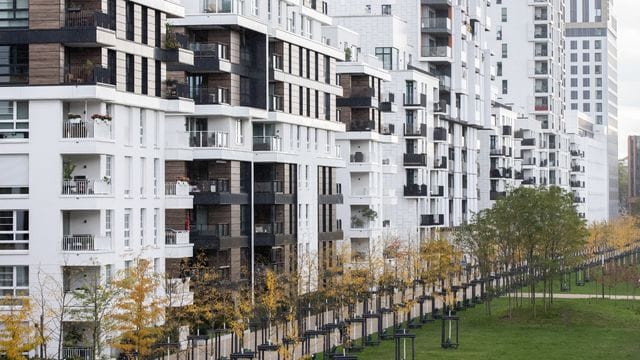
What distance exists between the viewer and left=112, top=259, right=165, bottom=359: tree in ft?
197

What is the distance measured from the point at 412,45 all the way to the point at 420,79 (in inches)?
395

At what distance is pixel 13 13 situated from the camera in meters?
65.7

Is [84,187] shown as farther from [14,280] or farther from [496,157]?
[496,157]

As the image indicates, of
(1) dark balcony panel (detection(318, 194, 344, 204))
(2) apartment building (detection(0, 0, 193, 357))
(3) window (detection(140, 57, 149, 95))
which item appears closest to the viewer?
(2) apartment building (detection(0, 0, 193, 357))

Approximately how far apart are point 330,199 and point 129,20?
3845 cm

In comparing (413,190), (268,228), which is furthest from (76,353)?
(413,190)

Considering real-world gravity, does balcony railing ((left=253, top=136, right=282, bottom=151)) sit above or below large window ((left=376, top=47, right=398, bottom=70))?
below

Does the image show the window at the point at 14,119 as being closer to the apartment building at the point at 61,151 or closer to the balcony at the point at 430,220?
the apartment building at the point at 61,151

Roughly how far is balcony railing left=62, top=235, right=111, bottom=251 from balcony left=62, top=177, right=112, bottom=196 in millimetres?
1928

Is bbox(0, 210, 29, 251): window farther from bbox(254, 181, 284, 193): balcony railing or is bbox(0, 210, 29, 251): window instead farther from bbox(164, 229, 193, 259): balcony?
bbox(254, 181, 284, 193): balcony railing

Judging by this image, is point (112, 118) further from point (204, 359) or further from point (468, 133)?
point (468, 133)

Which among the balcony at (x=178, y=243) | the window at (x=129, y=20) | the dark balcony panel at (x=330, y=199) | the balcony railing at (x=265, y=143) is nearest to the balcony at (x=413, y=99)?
the dark balcony panel at (x=330, y=199)

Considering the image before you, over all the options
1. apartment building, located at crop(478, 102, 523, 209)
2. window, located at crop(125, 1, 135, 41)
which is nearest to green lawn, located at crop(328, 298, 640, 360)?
window, located at crop(125, 1, 135, 41)

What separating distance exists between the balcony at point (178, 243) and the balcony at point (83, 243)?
9.54m
